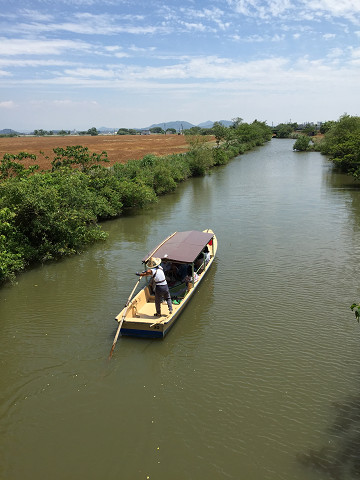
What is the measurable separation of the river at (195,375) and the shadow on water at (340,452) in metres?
0.02

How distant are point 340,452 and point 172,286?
6.40 m

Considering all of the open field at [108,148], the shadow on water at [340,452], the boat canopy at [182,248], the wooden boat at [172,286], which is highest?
the open field at [108,148]

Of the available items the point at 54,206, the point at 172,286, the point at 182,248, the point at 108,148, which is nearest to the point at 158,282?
the point at 172,286

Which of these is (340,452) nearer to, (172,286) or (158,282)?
(158,282)

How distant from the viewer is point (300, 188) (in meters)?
29.9

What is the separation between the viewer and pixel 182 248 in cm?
1202

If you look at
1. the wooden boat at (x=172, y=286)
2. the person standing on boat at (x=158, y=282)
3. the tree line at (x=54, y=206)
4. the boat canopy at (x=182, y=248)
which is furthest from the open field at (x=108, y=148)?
the person standing on boat at (x=158, y=282)

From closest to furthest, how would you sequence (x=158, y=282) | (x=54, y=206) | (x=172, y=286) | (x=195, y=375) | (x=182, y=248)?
(x=195, y=375)
(x=158, y=282)
(x=172, y=286)
(x=182, y=248)
(x=54, y=206)

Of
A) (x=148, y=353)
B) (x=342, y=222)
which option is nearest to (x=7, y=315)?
(x=148, y=353)

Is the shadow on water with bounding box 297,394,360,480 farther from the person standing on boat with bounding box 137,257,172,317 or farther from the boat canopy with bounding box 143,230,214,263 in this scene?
the boat canopy with bounding box 143,230,214,263

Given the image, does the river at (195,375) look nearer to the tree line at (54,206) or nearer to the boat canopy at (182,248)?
the tree line at (54,206)

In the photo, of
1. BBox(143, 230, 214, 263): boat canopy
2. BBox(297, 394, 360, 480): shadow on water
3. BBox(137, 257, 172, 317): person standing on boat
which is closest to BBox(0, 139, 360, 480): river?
BBox(297, 394, 360, 480): shadow on water

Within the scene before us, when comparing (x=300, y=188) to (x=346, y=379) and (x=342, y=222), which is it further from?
(x=346, y=379)

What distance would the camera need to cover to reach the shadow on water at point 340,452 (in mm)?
6023
